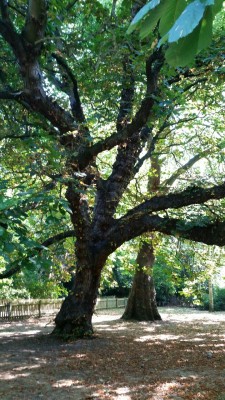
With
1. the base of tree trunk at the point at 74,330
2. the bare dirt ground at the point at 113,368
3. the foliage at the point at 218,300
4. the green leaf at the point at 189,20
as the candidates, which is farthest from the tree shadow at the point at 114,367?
the foliage at the point at 218,300

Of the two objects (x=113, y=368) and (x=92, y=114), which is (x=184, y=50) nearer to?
(x=113, y=368)

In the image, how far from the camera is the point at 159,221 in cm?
1112

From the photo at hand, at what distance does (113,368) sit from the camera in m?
8.41

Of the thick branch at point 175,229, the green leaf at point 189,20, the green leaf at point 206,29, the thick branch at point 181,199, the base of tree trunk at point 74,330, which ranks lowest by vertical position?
the base of tree trunk at point 74,330

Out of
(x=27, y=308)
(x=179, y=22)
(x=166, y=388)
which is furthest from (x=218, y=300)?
(x=179, y=22)

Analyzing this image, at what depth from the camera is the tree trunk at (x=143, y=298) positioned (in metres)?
19.2

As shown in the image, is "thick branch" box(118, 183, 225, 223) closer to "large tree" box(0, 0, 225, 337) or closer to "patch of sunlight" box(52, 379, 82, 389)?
"large tree" box(0, 0, 225, 337)

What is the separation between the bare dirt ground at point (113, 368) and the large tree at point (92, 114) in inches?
59.8

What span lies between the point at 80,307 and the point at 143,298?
796cm

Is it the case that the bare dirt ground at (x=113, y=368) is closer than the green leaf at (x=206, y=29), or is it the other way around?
the green leaf at (x=206, y=29)

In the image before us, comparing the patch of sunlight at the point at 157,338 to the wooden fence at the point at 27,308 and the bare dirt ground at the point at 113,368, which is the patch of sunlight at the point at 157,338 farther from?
the wooden fence at the point at 27,308

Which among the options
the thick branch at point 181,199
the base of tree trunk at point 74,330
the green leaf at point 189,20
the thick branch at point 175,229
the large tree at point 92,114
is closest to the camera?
the green leaf at point 189,20

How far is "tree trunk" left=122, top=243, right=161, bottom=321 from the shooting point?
1919 cm

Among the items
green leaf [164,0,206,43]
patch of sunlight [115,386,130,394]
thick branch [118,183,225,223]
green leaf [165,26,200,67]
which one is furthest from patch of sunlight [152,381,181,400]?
green leaf [164,0,206,43]
